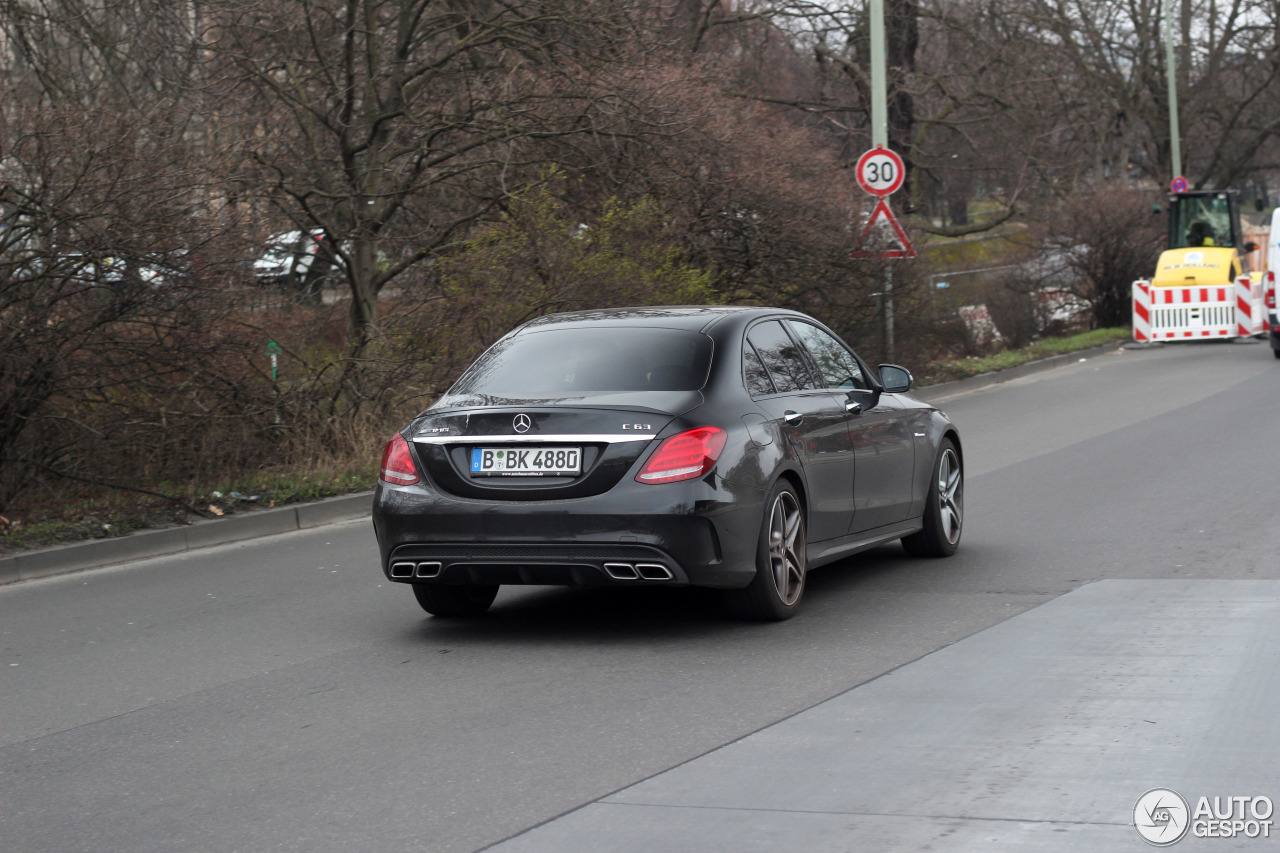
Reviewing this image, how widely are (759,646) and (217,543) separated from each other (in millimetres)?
5574

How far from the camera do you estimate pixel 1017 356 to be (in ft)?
85.9

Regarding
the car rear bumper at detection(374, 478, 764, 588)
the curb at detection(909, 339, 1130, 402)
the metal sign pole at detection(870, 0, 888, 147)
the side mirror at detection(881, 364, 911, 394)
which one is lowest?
the curb at detection(909, 339, 1130, 402)

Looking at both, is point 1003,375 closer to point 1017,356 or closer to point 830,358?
point 1017,356

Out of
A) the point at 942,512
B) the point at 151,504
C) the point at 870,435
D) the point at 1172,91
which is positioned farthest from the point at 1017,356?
the point at 1172,91

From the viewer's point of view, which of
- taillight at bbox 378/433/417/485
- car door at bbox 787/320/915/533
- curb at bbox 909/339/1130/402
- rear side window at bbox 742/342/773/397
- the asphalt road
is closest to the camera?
the asphalt road

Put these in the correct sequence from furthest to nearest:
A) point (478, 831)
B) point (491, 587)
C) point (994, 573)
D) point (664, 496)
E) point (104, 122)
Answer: point (104, 122)
point (994, 573)
point (491, 587)
point (664, 496)
point (478, 831)

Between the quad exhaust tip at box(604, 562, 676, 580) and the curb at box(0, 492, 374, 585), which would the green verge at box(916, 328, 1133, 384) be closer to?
the curb at box(0, 492, 374, 585)

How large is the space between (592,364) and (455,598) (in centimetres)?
141

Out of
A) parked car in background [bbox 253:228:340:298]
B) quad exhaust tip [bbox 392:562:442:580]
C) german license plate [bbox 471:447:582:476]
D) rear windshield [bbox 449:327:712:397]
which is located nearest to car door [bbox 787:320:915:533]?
rear windshield [bbox 449:327:712:397]

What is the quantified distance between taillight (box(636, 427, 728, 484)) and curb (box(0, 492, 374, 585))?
347 centimetres

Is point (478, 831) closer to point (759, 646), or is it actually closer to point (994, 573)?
point (759, 646)

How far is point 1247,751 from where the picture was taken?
5137 mm

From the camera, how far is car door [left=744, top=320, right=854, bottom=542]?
7.84m

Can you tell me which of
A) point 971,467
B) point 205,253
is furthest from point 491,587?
point 971,467
